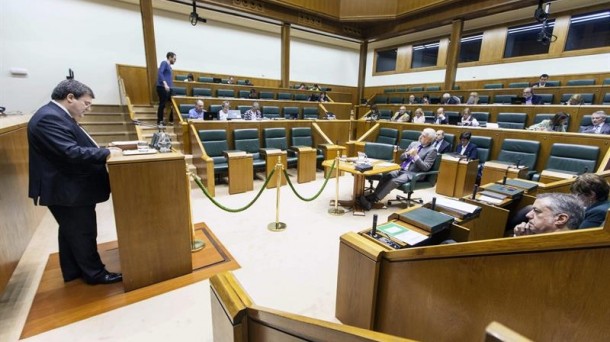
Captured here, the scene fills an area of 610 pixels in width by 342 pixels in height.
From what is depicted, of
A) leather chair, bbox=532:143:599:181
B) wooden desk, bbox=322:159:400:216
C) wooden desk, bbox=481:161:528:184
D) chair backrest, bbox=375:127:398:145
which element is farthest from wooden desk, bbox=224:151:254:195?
leather chair, bbox=532:143:599:181

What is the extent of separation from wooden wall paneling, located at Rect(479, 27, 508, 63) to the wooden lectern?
412 inches

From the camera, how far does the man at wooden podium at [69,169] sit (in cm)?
174

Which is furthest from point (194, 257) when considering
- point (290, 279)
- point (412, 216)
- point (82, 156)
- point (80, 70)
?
point (80, 70)

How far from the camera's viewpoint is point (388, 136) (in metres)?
5.90

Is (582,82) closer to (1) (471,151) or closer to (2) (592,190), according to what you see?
(1) (471,151)

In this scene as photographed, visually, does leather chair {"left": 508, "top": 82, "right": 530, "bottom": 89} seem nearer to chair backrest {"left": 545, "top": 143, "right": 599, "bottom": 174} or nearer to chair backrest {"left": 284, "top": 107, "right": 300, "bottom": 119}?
chair backrest {"left": 545, "top": 143, "right": 599, "bottom": 174}

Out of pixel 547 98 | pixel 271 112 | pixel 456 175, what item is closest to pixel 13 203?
pixel 271 112

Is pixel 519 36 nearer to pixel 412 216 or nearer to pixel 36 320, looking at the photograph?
pixel 412 216

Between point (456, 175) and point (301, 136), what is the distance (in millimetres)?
2906

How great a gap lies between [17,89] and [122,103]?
208 cm

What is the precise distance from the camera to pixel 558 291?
2.36ft

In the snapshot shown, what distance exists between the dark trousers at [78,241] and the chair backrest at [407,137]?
4.98m

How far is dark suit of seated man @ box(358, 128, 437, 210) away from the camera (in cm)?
374

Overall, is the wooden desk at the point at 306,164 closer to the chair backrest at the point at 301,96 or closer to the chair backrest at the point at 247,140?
the chair backrest at the point at 247,140
